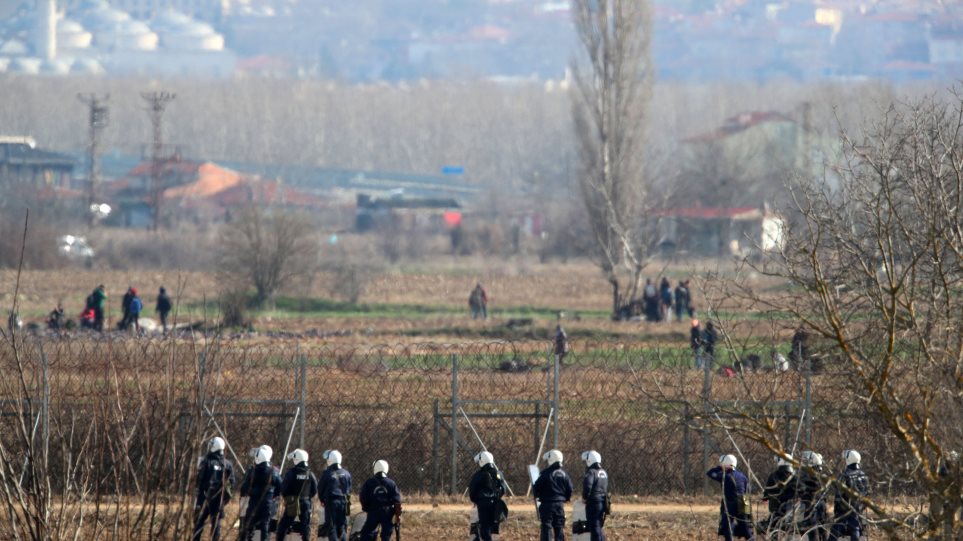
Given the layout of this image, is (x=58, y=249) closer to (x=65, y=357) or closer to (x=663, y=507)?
(x=65, y=357)

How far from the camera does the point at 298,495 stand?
52.1 feet

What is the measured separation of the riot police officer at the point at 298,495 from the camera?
15.9 m

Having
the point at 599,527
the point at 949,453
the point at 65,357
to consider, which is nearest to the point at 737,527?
the point at 599,527

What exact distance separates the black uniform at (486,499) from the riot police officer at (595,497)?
91cm

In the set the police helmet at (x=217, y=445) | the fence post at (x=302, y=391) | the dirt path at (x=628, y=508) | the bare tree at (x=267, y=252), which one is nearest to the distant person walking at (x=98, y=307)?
the bare tree at (x=267, y=252)

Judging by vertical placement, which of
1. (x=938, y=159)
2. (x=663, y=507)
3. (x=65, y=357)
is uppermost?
(x=938, y=159)

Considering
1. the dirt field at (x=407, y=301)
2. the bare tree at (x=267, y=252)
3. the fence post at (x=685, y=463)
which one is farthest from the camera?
the bare tree at (x=267, y=252)

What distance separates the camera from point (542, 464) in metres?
19.6

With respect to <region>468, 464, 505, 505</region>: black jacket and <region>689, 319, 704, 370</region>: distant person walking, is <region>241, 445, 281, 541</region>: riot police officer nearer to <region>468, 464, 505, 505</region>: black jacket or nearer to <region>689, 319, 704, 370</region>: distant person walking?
<region>468, 464, 505, 505</region>: black jacket

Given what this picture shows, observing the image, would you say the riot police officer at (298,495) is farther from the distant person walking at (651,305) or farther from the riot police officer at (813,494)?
the distant person walking at (651,305)

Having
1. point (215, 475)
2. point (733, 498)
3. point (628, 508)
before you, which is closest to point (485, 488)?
point (733, 498)

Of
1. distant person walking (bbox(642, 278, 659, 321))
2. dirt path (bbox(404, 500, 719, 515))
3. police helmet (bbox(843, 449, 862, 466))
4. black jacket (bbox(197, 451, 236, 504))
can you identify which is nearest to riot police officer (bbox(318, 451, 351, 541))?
black jacket (bbox(197, 451, 236, 504))

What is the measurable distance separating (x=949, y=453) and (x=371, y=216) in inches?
2944

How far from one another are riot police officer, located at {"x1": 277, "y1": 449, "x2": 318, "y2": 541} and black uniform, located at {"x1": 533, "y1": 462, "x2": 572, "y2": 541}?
239cm
